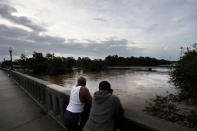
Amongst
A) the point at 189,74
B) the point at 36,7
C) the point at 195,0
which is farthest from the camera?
the point at 36,7

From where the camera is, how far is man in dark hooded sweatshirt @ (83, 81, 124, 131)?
70.1 inches

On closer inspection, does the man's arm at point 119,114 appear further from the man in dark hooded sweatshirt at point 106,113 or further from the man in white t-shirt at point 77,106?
the man in white t-shirt at point 77,106

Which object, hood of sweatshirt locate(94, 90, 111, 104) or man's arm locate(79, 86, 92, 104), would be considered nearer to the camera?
hood of sweatshirt locate(94, 90, 111, 104)

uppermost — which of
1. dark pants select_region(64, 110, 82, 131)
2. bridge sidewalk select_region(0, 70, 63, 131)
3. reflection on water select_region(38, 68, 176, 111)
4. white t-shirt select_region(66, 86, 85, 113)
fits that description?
white t-shirt select_region(66, 86, 85, 113)

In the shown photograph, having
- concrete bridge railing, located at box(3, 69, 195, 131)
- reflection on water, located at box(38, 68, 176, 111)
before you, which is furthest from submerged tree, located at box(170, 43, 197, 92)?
concrete bridge railing, located at box(3, 69, 195, 131)

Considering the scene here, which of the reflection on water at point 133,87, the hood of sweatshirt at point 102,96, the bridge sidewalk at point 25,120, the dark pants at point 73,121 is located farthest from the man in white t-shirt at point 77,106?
the reflection on water at point 133,87

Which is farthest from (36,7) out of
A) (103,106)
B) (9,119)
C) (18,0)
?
(103,106)

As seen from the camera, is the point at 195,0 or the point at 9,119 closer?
the point at 9,119

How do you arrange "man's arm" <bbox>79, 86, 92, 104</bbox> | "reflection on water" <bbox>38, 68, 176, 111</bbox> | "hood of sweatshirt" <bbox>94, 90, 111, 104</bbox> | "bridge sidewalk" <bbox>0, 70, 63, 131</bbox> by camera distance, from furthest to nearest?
"reflection on water" <bbox>38, 68, 176, 111</bbox> → "bridge sidewalk" <bbox>0, 70, 63, 131</bbox> → "man's arm" <bbox>79, 86, 92, 104</bbox> → "hood of sweatshirt" <bbox>94, 90, 111, 104</bbox>

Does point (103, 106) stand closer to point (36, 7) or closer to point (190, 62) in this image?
point (190, 62)

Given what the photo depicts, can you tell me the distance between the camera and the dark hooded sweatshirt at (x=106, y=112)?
70.1 inches

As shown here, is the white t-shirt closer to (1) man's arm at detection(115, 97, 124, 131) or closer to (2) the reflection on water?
(1) man's arm at detection(115, 97, 124, 131)

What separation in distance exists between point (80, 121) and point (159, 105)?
17.0 feet

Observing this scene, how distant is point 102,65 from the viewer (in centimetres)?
6031
